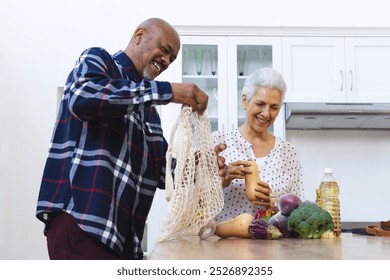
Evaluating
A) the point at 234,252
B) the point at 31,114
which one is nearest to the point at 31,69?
the point at 31,114

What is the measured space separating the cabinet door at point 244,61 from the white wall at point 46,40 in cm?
25

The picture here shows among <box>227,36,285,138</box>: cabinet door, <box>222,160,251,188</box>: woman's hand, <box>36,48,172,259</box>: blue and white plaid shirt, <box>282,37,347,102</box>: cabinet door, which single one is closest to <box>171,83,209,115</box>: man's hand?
<box>36,48,172,259</box>: blue and white plaid shirt

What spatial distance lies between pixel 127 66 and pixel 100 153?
28cm

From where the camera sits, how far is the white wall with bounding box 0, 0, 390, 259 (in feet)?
10.0

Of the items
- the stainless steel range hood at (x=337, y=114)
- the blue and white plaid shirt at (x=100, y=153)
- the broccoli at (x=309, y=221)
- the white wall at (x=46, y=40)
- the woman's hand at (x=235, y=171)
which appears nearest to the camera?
the blue and white plaid shirt at (x=100, y=153)

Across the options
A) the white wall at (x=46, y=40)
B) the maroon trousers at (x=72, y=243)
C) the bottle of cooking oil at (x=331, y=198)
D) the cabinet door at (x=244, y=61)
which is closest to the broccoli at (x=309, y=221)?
the bottle of cooking oil at (x=331, y=198)

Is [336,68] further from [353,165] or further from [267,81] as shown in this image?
[267,81]

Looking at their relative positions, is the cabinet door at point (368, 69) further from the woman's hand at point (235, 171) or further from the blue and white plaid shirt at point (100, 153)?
the blue and white plaid shirt at point (100, 153)

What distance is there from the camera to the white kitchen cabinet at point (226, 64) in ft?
9.70

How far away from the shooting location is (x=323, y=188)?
1.41 metres

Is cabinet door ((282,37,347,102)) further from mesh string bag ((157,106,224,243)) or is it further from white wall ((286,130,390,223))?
mesh string bag ((157,106,224,243))

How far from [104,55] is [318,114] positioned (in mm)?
2093
